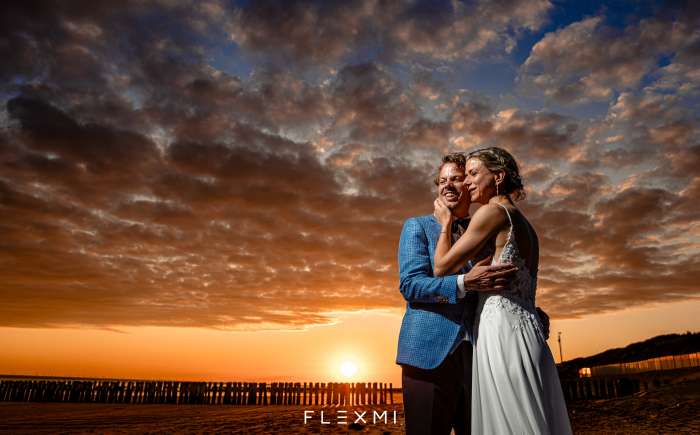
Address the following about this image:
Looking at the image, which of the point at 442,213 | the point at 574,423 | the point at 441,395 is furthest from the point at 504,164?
the point at 574,423

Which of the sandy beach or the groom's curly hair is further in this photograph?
the sandy beach

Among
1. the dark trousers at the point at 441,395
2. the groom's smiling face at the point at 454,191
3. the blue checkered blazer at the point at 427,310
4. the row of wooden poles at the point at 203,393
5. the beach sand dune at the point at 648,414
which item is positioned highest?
the groom's smiling face at the point at 454,191

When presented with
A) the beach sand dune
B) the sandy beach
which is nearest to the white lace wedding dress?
the sandy beach

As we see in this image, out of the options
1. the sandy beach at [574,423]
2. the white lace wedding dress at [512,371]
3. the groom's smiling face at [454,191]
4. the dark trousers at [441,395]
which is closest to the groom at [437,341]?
the dark trousers at [441,395]

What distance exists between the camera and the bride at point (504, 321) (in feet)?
7.44

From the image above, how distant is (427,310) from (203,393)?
2408 cm

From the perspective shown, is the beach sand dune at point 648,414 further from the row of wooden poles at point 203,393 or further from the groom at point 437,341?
the row of wooden poles at point 203,393

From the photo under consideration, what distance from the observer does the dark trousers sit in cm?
236

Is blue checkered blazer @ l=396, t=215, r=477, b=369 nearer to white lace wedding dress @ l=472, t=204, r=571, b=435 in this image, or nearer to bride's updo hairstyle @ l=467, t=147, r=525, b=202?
white lace wedding dress @ l=472, t=204, r=571, b=435

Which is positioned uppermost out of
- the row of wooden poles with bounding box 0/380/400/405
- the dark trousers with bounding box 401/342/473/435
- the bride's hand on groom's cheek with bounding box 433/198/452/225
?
the bride's hand on groom's cheek with bounding box 433/198/452/225

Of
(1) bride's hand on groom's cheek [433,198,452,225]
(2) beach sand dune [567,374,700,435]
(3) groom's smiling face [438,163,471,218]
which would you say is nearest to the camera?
(1) bride's hand on groom's cheek [433,198,452,225]

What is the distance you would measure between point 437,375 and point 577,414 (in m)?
11.8

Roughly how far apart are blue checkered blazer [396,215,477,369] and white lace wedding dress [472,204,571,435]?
0.50 ft

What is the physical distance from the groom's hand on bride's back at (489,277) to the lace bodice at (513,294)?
130 millimetres
